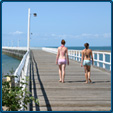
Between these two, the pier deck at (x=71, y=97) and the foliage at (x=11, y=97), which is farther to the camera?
the pier deck at (x=71, y=97)

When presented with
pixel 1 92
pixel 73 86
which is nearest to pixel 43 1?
pixel 1 92

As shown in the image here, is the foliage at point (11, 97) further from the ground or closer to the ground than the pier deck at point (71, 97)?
further from the ground

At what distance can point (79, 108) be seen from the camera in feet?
25.7

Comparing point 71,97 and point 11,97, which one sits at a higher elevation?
point 11,97

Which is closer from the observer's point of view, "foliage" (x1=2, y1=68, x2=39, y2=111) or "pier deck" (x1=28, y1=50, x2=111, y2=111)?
"foliage" (x1=2, y1=68, x2=39, y2=111)

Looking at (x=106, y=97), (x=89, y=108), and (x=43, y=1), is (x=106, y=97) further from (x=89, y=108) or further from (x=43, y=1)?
(x=43, y=1)

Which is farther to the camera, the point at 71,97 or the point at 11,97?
the point at 71,97

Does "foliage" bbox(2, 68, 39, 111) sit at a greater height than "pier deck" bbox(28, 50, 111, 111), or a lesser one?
greater

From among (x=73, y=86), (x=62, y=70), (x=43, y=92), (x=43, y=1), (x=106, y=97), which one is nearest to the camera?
(x=43, y=1)

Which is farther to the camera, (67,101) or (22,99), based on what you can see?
(67,101)

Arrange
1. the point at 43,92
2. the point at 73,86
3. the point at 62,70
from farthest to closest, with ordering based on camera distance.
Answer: the point at 62,70, the point at 73,86, the point at 43,92

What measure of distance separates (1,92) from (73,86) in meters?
6.22

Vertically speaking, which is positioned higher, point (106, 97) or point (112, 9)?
point (112, 9)

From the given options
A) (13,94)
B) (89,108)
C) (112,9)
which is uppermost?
(112,9)
